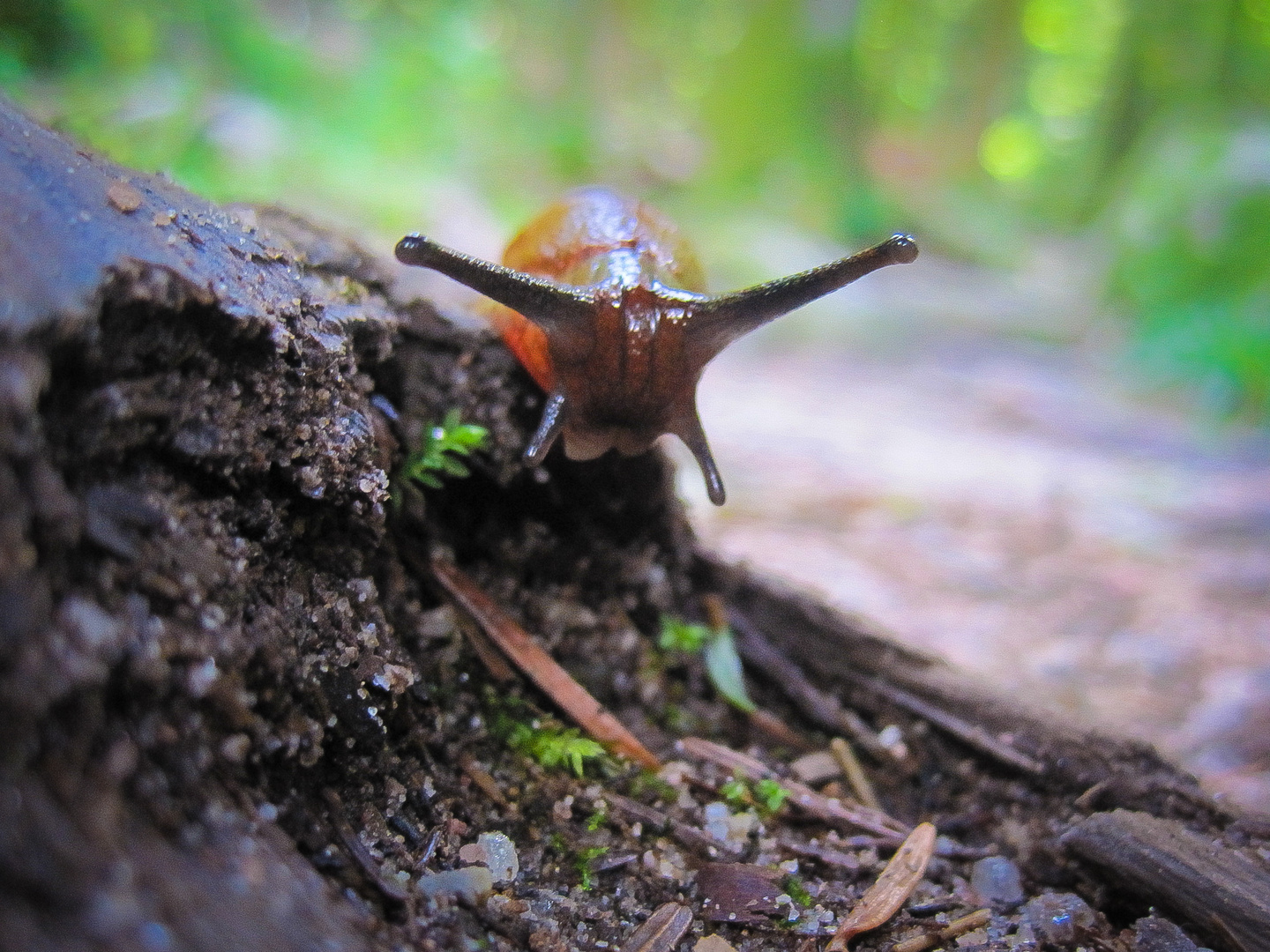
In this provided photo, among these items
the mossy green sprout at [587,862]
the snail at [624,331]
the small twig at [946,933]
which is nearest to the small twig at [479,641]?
the snail at [624,331]

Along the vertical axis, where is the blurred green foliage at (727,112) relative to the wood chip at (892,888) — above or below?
above

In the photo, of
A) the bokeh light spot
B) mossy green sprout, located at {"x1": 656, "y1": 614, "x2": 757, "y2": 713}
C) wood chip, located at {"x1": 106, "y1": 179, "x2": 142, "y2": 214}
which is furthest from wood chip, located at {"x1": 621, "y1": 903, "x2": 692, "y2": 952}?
the bokeh light spot

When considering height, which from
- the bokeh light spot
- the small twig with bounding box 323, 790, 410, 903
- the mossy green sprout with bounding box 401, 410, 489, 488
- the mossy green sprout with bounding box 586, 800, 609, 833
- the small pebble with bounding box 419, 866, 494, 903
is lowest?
the small twig with bounding box 323, 790, 410, 903

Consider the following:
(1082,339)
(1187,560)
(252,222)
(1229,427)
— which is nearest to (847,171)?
(1082,339)

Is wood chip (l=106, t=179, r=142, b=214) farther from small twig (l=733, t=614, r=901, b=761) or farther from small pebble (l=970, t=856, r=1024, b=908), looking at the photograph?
small pebble (l=970, t=856, r=1024, b=908)

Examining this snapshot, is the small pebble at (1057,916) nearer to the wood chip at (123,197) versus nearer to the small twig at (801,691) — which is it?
the small twig at (801,691)
